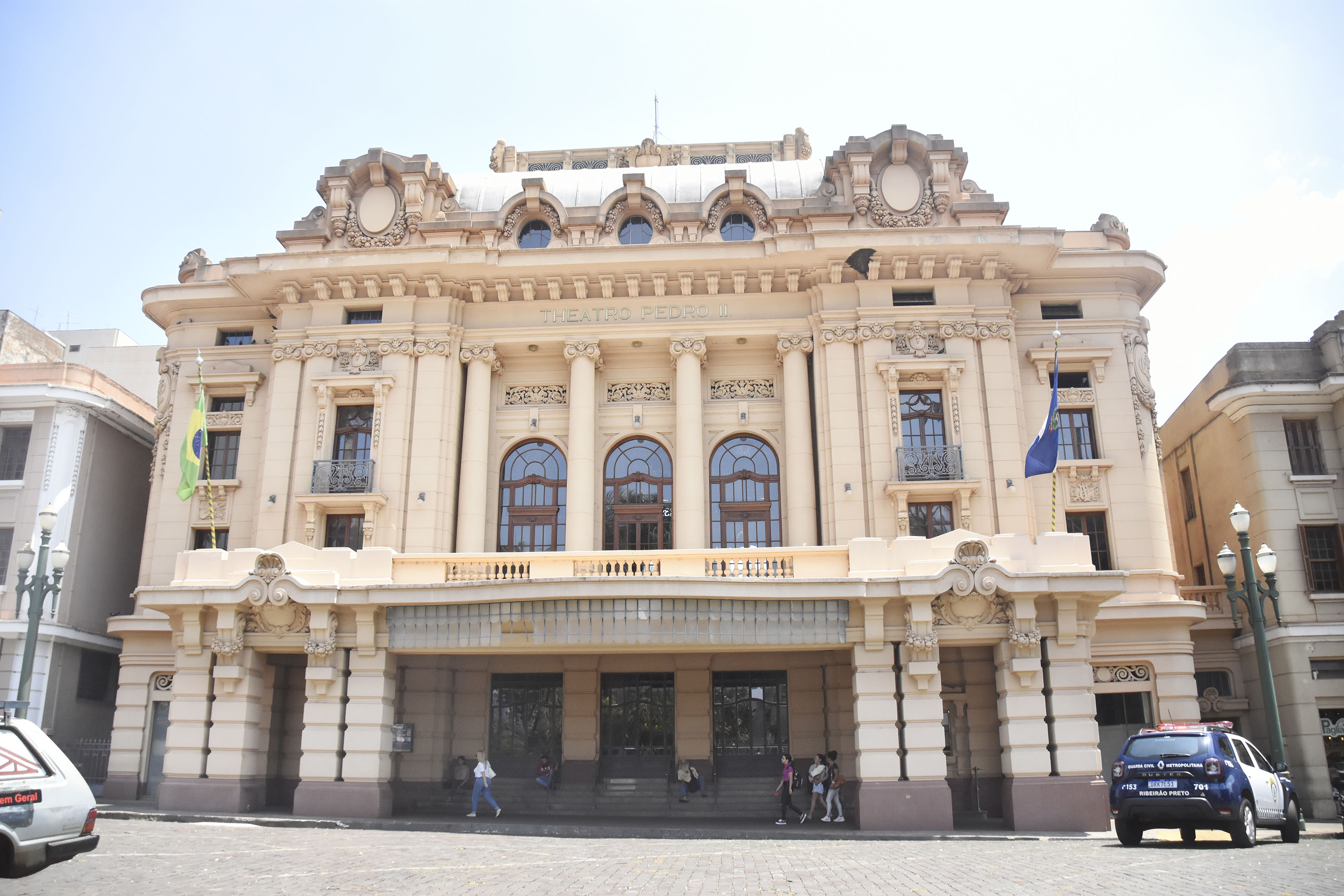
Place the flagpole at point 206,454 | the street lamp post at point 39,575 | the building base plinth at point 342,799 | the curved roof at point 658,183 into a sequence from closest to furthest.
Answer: the street lamp post at point 39,575
the building base plinth at point 342,799
the flagpole at point 206,454
the curved roof at point 658,183

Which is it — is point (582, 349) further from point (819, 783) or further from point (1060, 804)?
point (1060, 804)

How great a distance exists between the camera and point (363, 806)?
2394cm

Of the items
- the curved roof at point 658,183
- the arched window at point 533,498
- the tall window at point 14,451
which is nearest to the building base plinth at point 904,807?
the arched window at point 533,498

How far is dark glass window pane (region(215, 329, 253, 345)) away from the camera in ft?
110

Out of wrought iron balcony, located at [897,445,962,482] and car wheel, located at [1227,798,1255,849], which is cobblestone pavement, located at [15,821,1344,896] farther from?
wrought iron balcony, located at [897,445,962,482]

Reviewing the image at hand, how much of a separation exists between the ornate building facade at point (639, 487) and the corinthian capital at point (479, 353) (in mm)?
134

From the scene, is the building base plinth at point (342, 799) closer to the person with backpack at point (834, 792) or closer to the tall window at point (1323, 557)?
the person with backpack at point (834, 792)

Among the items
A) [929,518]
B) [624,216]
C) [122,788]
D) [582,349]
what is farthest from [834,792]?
[122,788]

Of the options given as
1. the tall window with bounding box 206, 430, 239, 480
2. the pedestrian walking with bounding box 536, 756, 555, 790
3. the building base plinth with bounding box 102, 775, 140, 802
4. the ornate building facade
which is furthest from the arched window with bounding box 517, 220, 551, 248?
the building base plinth with bounding box 102, 775, 140, 802

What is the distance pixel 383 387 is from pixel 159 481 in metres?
8.31

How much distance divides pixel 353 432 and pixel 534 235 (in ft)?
27.6

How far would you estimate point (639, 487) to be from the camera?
3128 cm

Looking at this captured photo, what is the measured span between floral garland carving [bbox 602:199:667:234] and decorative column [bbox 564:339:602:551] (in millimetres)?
3904

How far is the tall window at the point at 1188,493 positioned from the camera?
3524cm
